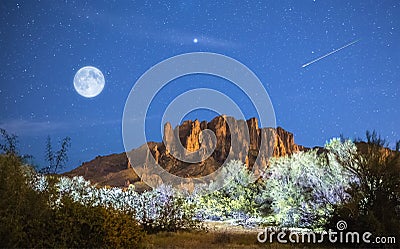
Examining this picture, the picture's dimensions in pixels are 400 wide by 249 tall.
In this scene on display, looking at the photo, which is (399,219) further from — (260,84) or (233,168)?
(233,168)

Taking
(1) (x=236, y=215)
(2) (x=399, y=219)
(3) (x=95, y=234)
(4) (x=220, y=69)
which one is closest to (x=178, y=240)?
(3) (x=95, y=234)

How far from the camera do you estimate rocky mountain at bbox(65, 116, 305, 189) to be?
259ft

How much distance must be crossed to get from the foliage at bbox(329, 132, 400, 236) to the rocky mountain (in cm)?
5292

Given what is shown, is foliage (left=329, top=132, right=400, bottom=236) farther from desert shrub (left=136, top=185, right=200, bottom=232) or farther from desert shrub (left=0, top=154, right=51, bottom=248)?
desert shrub (left=0, top=154, right=51, bottom=248)

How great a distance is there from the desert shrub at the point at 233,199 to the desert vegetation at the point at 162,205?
5.60 ft

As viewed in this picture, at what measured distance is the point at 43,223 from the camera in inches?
353

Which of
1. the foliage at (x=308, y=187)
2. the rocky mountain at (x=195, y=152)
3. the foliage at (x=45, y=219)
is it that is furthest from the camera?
the rocky mountain at (x=195, y=152)

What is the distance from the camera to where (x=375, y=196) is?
13.4m

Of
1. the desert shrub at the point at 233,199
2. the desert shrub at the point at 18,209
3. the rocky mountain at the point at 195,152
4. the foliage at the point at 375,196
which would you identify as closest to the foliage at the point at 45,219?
the desert shrub at the point at 18,209

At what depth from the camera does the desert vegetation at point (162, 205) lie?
8.99 m

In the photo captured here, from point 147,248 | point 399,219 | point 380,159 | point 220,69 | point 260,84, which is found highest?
point 220,69

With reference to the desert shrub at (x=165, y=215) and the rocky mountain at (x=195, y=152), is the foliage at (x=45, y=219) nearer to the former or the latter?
the desert shrub at (x=165, y=215)

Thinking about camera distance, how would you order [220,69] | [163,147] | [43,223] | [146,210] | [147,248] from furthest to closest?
[163,147]
[220,69]
[146,210]
[147,248]
[43,223]

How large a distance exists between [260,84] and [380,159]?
571 inches
